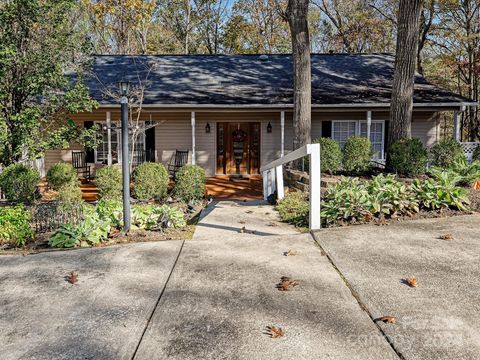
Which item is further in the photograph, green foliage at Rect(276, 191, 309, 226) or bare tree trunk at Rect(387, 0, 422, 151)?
bare tree trunk at Rect(387, 0, 422, 151)

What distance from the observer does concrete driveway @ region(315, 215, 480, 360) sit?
104 inches

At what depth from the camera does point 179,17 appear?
28.2 m

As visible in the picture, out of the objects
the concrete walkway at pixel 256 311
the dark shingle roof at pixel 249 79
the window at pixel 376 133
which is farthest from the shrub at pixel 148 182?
the window at pixel 376 133

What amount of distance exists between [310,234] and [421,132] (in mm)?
10504

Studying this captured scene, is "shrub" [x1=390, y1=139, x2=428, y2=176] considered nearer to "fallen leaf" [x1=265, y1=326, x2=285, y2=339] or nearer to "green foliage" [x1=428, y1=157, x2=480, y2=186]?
"green foliage" [x1=428, y1=157, x2=480, y2=186]

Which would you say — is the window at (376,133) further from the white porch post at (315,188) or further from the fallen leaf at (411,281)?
the fallen leaf at (411,281)

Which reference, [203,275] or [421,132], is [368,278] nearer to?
[203,275]

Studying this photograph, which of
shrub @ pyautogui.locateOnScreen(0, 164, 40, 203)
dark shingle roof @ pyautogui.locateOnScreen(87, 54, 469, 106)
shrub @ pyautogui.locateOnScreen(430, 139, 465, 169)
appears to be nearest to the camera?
shrub @ pyautogui.locateOnScreen(0, 164, 40, 203)

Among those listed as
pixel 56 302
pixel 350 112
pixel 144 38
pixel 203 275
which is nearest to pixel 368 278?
pixel 203 275

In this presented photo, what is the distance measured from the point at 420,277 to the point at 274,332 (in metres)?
1.54

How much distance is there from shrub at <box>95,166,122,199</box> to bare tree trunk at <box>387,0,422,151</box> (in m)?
6.03

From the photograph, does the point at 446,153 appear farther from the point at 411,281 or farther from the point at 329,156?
the point at 411,281

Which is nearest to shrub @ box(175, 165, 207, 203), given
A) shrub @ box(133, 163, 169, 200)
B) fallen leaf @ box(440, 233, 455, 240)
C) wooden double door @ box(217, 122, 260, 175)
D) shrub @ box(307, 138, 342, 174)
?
shrub @ box(133, 163, 169, 200)

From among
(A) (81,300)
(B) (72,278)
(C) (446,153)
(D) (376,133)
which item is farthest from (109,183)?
(D) (376,133)
